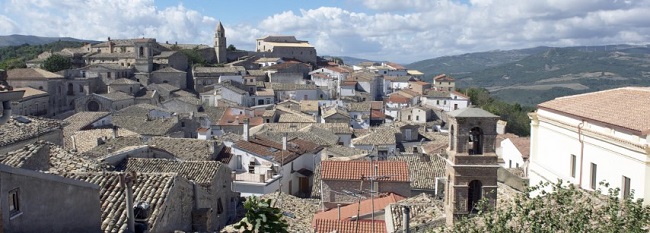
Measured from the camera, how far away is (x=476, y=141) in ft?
43.6

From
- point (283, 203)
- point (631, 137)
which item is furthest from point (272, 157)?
point (631, 137)

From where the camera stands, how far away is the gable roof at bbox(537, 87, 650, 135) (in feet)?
37.4

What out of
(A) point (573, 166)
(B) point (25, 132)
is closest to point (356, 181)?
(A) point (573, 166)

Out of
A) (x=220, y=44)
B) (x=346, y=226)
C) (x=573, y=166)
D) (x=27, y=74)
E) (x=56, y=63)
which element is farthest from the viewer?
(x=220, y=44)

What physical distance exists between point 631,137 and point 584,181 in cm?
226

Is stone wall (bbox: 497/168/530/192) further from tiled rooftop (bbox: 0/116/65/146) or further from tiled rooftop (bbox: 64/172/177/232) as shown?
tiled rooftop (bbox: 0/116/65/146)

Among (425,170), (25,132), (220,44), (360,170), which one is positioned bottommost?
(425,170)

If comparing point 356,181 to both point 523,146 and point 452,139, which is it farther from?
point 523,146

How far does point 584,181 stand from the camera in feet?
42.9

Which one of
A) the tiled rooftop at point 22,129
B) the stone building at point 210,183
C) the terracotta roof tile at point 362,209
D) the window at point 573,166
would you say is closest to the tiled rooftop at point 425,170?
the terracotta roof tile at point 362,209

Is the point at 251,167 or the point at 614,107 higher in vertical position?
the point at 614,107

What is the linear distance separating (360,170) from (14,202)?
14.5m

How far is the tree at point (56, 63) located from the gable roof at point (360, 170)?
56.2m

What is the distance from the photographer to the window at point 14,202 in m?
6.20
